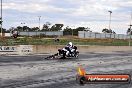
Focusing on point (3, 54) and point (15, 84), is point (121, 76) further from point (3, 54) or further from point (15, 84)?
point (3, 54)

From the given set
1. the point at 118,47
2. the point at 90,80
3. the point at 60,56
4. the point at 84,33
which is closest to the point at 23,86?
the point at 90,80

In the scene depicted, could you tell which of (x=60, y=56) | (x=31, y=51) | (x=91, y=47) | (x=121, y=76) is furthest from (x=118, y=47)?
(x=121, y=76)

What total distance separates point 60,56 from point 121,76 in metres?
28.3

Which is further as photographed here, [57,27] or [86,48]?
[57,27]

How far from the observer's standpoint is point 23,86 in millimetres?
13875

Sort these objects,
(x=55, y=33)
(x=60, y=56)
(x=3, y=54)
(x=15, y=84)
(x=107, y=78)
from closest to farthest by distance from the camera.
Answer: (x=107, y=78) < (x=15, y=84) < (x=60, y=56) < (x=3, y=54) < (x=55, y=33)

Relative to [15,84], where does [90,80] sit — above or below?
above

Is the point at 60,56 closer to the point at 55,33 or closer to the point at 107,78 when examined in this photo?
the point at 107,78

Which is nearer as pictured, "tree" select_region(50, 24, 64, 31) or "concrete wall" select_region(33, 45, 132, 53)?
"concrete wall" select_region(33, 45, 132, 53)

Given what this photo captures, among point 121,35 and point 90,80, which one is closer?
point 90,80

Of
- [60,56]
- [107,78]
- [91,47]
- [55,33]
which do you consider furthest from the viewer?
[55,33]

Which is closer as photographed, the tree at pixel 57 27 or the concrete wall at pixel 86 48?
the concrete wall at pixel 86 48

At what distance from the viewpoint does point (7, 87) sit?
13.5m

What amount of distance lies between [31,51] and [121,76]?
34.9 m
